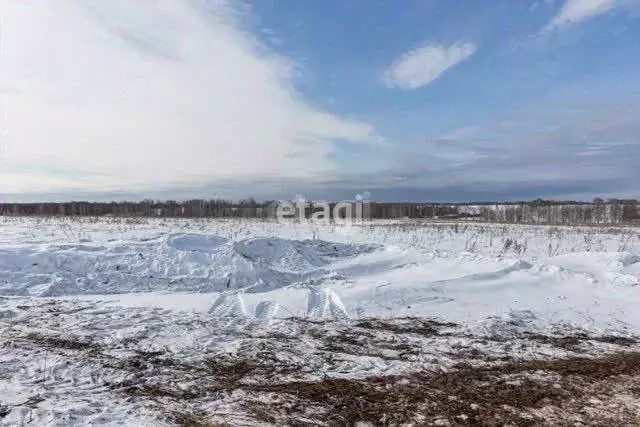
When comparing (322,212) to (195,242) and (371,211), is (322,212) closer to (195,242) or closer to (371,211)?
(195,242)

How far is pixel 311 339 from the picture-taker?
6.34 metres

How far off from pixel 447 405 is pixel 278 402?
5.04 ft

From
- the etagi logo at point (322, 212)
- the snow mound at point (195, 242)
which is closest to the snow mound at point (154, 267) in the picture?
the snow mound at point (195, 242)

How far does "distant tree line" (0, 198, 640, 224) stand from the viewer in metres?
62.5

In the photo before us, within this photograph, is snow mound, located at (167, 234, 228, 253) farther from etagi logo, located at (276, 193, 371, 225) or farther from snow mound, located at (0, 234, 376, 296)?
etagi logo, located at (276, 193, 371, 225)

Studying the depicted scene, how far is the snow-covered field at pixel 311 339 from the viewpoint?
4117 mm

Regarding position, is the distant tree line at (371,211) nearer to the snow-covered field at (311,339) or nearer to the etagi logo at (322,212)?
the etagi logo at (322,212)

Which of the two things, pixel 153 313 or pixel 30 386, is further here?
pixel 153 313

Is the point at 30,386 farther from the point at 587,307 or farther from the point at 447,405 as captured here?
the point at 587,307

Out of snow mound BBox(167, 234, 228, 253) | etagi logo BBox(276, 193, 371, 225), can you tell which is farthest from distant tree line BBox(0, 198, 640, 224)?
snow mound BBox(167, 234, 228, 253)

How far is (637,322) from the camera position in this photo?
747 cm

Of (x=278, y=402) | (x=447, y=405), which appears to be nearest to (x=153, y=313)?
(x=278, y=402)

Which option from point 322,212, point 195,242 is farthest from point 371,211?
point 195,242

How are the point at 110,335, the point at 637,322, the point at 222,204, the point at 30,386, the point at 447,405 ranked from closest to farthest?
the point at 447,405 < the point at 30,386 < the point at 110,335 < the point at 637,322 < the point at 222,204
